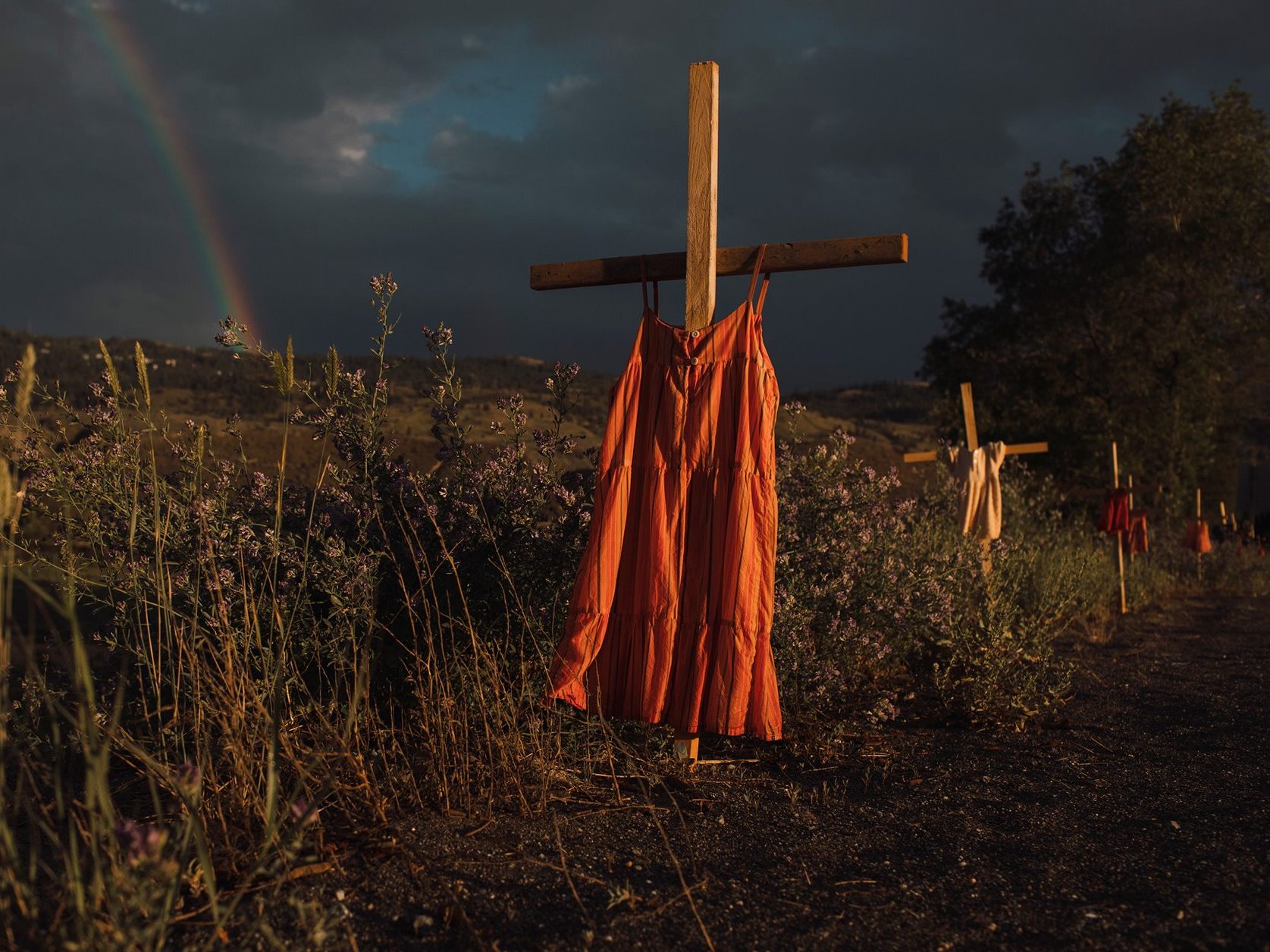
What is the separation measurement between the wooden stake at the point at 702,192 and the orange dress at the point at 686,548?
17cm

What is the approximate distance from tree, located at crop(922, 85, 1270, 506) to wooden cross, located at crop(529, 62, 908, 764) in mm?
13872

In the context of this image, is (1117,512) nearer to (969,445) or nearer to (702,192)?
(969,445)

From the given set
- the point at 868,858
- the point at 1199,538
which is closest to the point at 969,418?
the point at 868,858

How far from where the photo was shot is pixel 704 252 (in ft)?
13.3

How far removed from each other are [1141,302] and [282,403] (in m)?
18.1

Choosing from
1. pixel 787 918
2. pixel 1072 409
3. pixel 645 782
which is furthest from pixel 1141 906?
pixel 1072 409

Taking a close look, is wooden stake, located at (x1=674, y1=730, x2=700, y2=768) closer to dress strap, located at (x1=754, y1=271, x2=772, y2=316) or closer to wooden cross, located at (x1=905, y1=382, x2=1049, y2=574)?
dress strap, located at (x1=754, y1=271, x2=772, y2=316)

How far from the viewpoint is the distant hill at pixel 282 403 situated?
23.0 metres

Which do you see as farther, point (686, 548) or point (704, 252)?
point (704, 252)

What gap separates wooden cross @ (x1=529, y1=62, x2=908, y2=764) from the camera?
154 inches

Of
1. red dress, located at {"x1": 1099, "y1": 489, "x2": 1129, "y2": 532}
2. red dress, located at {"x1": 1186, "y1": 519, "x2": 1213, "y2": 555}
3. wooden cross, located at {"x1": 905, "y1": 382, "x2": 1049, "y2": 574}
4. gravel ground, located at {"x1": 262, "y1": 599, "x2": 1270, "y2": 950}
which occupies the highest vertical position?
wooden cross, located at {"x1": 905, "y1": 382, "x2": 1049, "y2": 574}

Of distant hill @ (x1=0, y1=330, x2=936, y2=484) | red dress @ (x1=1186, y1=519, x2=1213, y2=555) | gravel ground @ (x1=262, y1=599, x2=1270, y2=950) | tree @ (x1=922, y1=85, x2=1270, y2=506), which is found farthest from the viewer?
distant hill @ (x1=0, y1=330, x2=936, y2=484)

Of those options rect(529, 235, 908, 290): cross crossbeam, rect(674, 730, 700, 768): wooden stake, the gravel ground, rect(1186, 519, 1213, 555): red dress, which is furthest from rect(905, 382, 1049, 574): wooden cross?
rect(1186, 519, 1213, 555): red dress

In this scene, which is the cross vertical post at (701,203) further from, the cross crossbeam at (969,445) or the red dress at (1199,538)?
the red dress at (1199,538)
